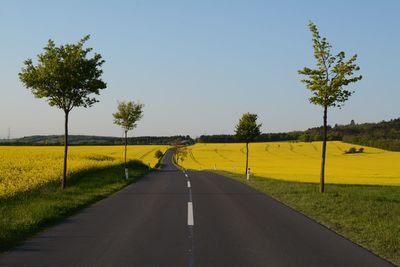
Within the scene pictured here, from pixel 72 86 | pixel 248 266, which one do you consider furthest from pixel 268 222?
pixel 72 86

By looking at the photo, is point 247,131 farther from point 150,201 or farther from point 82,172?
point 150,201

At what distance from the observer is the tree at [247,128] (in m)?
39.8

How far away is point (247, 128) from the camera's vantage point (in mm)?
39781

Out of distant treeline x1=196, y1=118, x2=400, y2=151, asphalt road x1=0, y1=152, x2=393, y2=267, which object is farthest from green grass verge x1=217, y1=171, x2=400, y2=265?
distant treeline x1=196, y1=118, x2=400, y2=151

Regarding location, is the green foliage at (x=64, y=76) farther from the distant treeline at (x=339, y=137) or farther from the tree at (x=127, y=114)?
the distant treeline at (x=339, y=137)

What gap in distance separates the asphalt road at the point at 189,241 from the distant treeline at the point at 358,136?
76.4m

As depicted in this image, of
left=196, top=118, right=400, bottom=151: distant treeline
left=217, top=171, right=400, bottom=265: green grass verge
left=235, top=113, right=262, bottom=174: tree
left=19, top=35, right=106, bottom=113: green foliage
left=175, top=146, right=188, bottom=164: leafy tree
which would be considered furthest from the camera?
left=196, top=118, right=400, bottom=151: distant treeline

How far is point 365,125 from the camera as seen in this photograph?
131 metres

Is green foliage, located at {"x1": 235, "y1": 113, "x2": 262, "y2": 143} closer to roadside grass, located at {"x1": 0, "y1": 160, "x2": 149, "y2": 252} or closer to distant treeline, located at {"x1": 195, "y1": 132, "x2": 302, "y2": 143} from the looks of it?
roadside grass, located at {"x1": 0, "y1": 160, "x2": 149, "y2": 252}

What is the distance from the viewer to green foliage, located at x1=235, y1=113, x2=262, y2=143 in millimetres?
39844

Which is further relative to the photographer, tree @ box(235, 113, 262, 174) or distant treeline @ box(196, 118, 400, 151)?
distant treeline @ box(196, 118, 400, 151)

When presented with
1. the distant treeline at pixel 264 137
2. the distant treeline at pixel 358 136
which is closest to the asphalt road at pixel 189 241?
the distant treeline at pixel 358 136

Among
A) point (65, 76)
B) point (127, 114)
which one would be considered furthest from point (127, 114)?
point (65, 76)

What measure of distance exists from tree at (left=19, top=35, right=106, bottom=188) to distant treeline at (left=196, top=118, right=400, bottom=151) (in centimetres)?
6967
